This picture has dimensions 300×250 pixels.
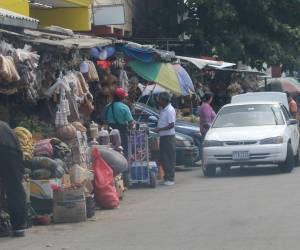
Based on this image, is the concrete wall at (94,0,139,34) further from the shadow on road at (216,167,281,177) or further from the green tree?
the shadow on road at (216,167,281,177)

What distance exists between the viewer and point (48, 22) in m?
22.6

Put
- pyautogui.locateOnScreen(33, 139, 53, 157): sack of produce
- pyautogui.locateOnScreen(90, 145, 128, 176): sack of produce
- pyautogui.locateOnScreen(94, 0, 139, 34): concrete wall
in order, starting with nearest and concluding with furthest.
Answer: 1. pyautogui.locateOnScreen(33, 139, 53, 157): sack of produce
2. pyautogui.locateOnScreen(90, 145, 128, 176): sack of produce
3. pyautogui.locateOnScreen(94, 0, 139, 34): concrete wall

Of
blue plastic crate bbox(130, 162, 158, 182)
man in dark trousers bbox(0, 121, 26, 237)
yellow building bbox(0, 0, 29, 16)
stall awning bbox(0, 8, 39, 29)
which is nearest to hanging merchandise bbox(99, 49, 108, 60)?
yellow building bbox(0, 0, 29, 16)

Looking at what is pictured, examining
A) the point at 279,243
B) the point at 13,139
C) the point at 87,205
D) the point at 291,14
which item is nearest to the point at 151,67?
the point at 87,205

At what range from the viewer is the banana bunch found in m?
12.4

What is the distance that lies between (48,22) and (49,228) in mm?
11529

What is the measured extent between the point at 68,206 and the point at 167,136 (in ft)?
17.3

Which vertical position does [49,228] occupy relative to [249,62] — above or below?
below

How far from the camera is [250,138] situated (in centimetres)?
1833

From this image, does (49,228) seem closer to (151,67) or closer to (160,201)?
(160,201)

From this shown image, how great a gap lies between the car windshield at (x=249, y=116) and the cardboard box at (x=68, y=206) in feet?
25.4

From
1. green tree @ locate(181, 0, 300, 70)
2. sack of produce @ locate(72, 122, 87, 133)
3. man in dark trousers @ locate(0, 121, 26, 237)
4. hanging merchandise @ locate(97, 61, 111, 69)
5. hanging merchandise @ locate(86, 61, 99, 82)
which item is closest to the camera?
man in dark trousers @ locate(0, 121, 26, 237)

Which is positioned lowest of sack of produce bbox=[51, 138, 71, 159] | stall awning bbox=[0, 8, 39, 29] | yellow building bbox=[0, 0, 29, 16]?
sack of produce bbox=[51, 138, 71, 159]

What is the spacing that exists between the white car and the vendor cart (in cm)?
219
